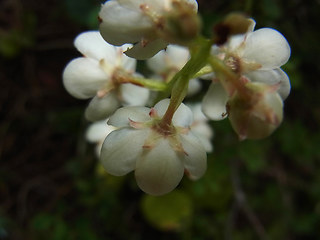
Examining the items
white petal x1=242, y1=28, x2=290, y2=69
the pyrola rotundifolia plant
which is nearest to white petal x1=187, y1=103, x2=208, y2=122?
the pyrola rotundifolia plant

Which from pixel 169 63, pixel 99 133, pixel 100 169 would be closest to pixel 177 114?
pixel 169 63

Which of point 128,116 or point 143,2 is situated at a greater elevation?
point 143,2

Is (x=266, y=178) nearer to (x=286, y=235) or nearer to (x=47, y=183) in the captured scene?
(x=286, y=235)

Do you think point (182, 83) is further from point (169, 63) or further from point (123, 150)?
point (169, 63)

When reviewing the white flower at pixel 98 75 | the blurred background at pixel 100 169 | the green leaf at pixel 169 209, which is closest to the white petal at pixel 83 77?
the white flower at pixel 98 75

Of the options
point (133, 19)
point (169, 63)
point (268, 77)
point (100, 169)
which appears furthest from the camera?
point (100, 169)

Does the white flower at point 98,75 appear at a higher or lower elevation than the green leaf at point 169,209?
higher

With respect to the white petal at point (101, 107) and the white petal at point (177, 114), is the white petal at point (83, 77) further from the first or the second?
the white petal at point (177, 114)

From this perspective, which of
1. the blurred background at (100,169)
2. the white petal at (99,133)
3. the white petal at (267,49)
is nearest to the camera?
the white petal at (267,49)
